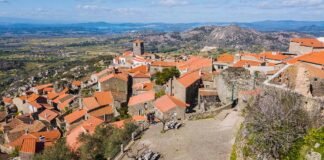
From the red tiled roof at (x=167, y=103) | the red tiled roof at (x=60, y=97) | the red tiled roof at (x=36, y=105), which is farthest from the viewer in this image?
the red tiled roof at (x=60, y=97)

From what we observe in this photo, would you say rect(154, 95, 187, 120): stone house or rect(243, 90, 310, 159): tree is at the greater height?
rect(243, 90, 310, 159): tree

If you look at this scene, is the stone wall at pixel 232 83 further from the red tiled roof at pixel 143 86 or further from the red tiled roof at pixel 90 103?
the red tiled roof at pixel 90 103

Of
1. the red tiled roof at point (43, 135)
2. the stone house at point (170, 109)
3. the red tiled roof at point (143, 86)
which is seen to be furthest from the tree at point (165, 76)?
the red tiled roof at point (43, 135)

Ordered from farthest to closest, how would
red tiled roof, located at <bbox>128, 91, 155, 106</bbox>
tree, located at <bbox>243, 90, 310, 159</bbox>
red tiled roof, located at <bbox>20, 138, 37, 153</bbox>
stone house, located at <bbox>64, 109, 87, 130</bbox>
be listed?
stone house, located at <bbox>64, 109, 87, 130</bbox>, red tiled roof, located at <bbox>128, 91, 155, 106</bbox>, red tiled roof, located at <bbox>20, 138, 37, 153</bbox>, tree, located at <bbox>243, 90, 310, 159</bbox>

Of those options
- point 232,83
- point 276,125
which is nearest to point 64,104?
point 232,83

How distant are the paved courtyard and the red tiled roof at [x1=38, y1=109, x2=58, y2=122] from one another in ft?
96.4

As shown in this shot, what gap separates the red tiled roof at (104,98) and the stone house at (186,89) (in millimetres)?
9563

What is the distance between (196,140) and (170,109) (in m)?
12.3

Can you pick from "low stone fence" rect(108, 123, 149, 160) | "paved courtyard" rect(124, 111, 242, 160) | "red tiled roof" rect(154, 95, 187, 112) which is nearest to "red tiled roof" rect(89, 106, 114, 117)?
"red tiled roof" rect(154, 95, 187, 112)

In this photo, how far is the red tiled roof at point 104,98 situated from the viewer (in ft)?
157

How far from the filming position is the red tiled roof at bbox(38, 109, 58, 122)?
54.1 m

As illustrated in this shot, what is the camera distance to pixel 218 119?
29.0m

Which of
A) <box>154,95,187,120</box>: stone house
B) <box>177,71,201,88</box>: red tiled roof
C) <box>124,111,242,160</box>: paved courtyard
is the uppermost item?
<box>177,71,201,88</box>: red tiled roof

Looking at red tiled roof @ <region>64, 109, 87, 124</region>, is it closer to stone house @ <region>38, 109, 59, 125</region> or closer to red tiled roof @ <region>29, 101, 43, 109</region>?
stone house @ <region>38, 109, 59, 125</region>
